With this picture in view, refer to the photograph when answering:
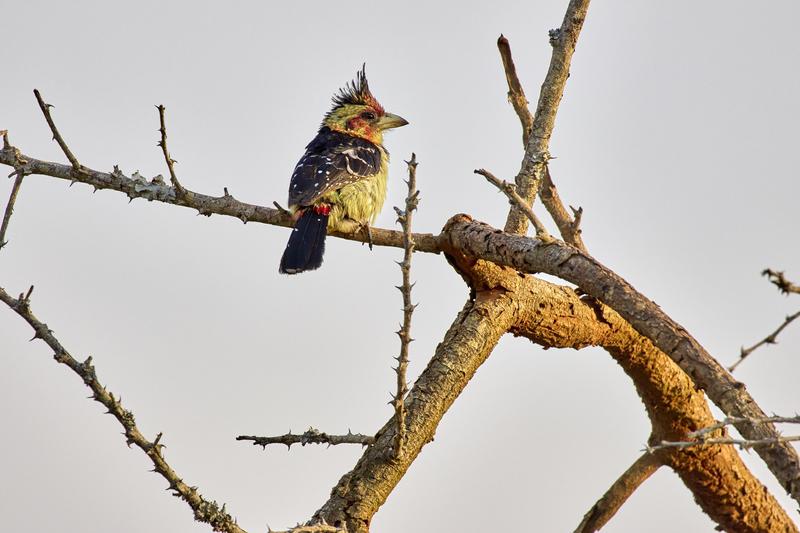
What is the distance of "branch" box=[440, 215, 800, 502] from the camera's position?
8.82 ft

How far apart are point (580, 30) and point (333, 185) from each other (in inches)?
59.3

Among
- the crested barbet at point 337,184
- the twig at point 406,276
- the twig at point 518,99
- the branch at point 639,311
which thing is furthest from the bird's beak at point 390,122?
the twig at point 406,276

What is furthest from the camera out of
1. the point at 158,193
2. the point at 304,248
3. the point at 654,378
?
the point at 304,248

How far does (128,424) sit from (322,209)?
2284 mm

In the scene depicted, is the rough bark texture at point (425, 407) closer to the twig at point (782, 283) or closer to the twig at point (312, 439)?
the twig at point (312, 439)

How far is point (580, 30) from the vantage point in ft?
14.1

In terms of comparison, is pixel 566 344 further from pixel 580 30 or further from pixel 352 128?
pixel 352 128

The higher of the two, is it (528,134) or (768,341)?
(528,134)

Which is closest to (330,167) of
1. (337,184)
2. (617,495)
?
(337,184)

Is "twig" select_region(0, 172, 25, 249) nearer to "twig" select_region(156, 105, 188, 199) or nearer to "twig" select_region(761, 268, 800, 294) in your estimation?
"twig" select_region(156, 105, 188, 199)

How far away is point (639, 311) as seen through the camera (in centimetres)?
306

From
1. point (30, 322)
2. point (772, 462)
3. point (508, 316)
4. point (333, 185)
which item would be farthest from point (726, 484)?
point (30, 322)

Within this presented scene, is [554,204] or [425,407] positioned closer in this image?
[425,407]

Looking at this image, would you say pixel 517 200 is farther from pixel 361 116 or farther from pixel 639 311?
pixel 361 116
